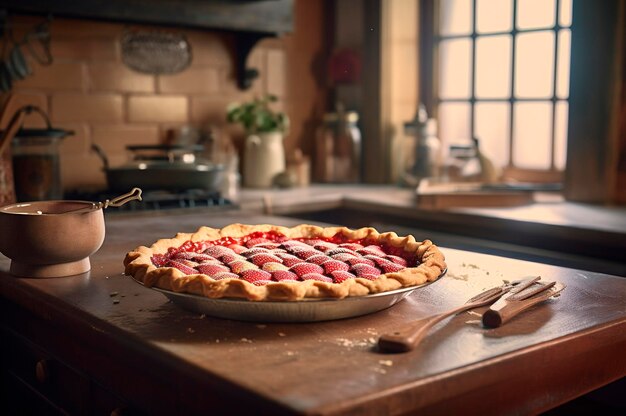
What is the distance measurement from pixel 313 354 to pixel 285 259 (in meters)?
0.32

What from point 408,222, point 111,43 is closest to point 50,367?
point 408,222

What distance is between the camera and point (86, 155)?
2.95 meters

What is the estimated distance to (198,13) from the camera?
276 centimetres

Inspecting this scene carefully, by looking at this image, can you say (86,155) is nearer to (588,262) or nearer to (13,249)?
Answer: (13,249)

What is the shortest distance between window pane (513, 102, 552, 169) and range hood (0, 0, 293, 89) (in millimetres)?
979

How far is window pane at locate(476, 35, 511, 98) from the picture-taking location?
3113 mm

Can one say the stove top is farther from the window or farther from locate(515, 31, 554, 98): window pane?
locate(515, 31, 554, 98): window pane

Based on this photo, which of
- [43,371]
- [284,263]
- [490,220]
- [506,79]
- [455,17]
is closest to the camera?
[284,263]

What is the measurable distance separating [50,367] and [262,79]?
2202 mm

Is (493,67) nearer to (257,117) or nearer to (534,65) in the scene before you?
(534,65)

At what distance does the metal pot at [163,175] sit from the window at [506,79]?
108cm

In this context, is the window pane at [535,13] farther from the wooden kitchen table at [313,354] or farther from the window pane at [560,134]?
the wooden kitchen table at [313,354]

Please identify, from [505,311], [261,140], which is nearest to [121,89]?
[261,140]

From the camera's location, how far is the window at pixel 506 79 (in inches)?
116
